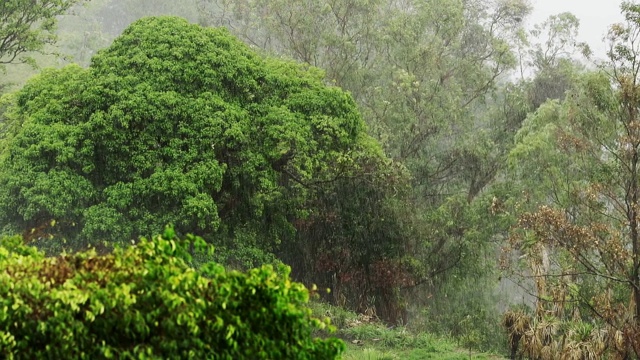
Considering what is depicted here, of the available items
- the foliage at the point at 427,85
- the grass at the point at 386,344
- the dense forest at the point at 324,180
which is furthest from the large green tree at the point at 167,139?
the foliage at the point at 427,85

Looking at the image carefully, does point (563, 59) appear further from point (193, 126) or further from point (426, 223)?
point (193, 126)

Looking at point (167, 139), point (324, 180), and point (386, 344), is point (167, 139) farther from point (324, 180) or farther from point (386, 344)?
point (386, 344)

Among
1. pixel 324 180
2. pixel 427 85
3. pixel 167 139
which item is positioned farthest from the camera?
pixel 427 85

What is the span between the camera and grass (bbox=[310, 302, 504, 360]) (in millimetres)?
13445

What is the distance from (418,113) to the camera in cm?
2541

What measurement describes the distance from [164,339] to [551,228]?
11078mm

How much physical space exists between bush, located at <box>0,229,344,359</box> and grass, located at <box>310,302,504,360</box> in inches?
317

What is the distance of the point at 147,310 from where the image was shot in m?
4.43

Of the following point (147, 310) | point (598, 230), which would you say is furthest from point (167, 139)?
point (147, 310)

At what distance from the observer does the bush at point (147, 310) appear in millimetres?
4219

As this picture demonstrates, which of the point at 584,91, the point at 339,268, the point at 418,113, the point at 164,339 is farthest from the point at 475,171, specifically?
the point at 164,339

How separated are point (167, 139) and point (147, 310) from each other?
39.0 ft

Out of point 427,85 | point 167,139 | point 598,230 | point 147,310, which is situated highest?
point 427,85

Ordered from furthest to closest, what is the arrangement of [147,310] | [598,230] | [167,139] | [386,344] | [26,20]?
[26,20] < [167,139] < [386,344] < [598,230] < [147,310]
